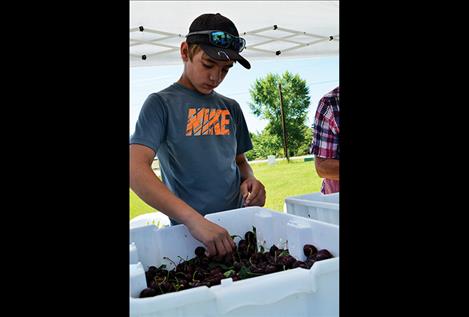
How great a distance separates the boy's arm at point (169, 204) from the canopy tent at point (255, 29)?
139 centimetres

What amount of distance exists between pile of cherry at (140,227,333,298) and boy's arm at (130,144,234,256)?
1.4 inches

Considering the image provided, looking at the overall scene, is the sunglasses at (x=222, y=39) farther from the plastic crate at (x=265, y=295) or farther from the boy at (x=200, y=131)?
the plastic crate at (x=265, y=295)

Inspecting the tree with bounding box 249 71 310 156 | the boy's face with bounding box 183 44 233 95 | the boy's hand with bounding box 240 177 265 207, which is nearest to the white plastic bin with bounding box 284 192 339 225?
the boy's hand with bounding box 240 177 265 207

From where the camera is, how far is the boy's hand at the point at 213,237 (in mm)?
827

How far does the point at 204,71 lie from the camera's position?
1.11 m

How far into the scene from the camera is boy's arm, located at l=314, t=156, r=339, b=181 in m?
1.34

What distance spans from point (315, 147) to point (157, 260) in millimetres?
692

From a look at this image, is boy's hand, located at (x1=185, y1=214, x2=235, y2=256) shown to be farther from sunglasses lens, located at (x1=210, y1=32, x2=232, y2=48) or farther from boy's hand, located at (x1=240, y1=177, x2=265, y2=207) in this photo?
sunglasses lens, located at (x1=210, y1=32, x2=232, y2=48)

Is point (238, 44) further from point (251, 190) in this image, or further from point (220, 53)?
point (251, 190)

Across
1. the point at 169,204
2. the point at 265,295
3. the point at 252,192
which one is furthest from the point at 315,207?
the point at 265,295

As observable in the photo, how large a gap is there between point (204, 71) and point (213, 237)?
474mm
